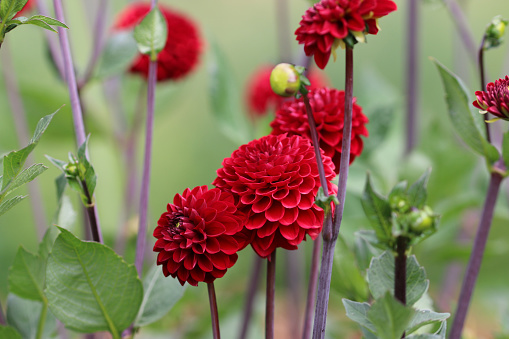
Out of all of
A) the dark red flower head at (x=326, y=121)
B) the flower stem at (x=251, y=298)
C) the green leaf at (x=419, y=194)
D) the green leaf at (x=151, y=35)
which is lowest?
the flower stem at (x=251, y=298)

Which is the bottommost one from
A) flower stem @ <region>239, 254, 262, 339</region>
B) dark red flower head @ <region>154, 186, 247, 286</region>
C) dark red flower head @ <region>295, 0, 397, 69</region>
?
flower stem @ <region>239, 254, 262, 339</region>

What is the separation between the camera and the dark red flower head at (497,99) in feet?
1.03

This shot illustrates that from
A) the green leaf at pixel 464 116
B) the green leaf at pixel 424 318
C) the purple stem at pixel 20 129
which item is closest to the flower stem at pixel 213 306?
the green leaf at pixel 424 318

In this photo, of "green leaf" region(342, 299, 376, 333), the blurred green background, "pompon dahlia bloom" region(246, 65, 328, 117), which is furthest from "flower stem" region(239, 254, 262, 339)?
"pompon dahlia bloom" region(246, 65, 328, 117)

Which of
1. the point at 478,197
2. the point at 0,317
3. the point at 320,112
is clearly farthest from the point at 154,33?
the point at 478,197

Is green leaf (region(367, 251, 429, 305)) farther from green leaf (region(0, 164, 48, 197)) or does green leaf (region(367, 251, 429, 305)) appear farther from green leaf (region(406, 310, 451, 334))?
green leaf (region(0, 164, 48, 197))

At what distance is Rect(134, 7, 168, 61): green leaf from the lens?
17.5 inches

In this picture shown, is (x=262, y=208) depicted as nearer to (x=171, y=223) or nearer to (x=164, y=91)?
(x=171, y=223)

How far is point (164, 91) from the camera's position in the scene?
985 mm

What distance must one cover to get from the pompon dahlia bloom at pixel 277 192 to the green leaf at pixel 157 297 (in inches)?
5.4

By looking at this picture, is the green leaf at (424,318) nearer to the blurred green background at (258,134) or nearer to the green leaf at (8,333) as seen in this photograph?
the blurred green background at (258,134)

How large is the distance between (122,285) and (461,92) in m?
0.31

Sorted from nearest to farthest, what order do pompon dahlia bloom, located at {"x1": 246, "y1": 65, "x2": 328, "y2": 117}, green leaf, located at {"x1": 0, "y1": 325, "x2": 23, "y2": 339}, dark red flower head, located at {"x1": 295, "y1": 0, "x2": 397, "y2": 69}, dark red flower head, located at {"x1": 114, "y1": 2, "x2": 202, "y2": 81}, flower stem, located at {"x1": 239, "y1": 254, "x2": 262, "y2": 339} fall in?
dark red flower head, located at {"x1": 295, "y1": 0, "x2": 397, "y2": 69}, green leaf, located at {"x1": 0, "y1": 325, "x2": 23, "y2": 339}, flower stem, located at {"x1": 239, "y1": 254, "x2": 262, "y2": 339}, dark red flower head, located at {"x1": 114, "y1": 2, "x2": 202, "y2": 81}, pompon dahlia bloom, located at {"x1": 246, "y1": 65, "x2": 328, "y2": 117}

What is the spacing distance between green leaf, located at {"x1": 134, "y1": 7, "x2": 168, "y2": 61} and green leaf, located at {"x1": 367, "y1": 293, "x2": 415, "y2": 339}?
27cm
